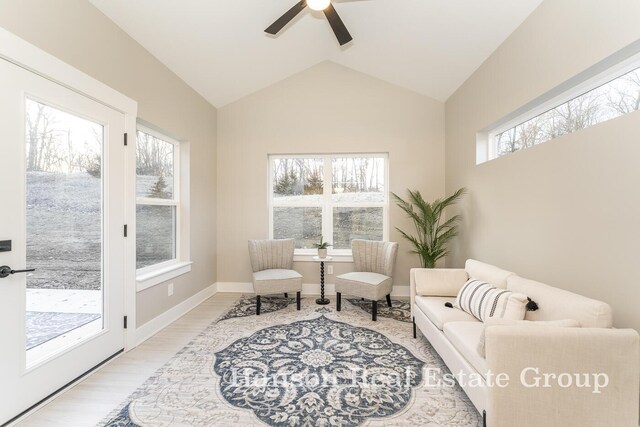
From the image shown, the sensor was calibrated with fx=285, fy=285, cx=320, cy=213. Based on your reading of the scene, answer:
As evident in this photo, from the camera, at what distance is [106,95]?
2.29m

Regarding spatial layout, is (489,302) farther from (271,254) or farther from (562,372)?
(271,254)

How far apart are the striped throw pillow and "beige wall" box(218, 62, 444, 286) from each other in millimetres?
1797

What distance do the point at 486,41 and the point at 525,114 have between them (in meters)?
0.83

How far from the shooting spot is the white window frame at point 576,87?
1665mm

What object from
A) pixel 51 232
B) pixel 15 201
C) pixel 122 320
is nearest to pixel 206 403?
pixel 122 320

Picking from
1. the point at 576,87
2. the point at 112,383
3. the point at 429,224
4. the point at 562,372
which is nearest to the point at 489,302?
the point at 562,372

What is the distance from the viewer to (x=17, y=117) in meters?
1.69

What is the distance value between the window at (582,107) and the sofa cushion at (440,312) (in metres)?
1.59

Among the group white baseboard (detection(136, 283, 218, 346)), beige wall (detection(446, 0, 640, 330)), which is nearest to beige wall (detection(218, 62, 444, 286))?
white baseboard (detection(136, 283, 218, 346))

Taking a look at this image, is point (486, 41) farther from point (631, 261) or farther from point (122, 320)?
point (122, 320)

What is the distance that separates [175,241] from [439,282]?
313cm

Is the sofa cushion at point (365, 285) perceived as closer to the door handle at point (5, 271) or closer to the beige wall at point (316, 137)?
the beige wall at point (316, 137)

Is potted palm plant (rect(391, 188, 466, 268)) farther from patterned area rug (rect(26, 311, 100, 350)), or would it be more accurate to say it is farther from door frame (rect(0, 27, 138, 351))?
patterned area rug (rect(26, 311, 100, 350))

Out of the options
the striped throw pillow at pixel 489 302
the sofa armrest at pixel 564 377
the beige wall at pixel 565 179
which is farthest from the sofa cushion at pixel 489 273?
the sofa armrest at pixel 564 377
